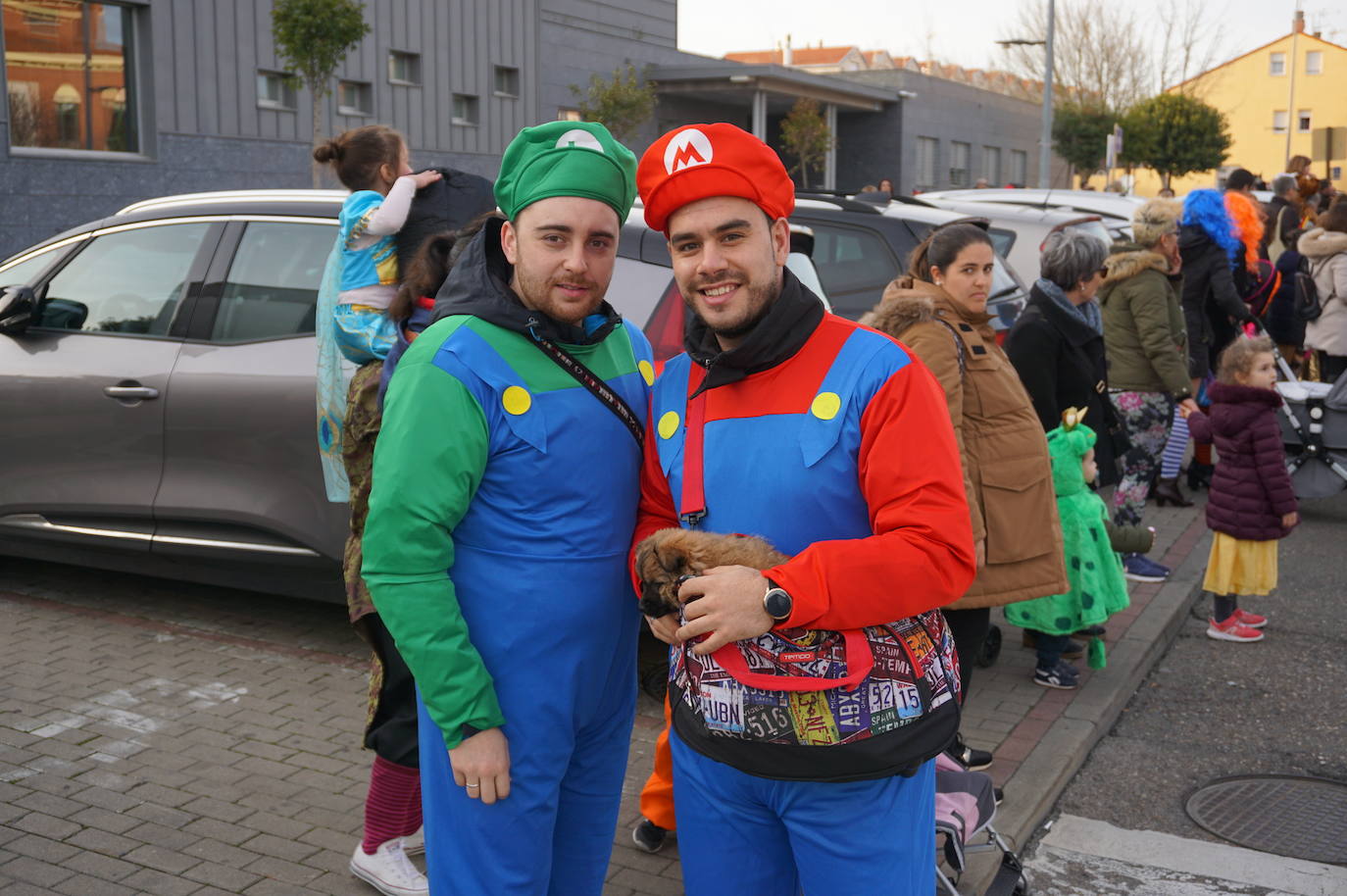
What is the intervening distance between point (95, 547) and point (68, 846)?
91.8 inches

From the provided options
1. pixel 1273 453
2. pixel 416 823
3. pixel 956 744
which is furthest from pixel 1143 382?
pixel 416 823

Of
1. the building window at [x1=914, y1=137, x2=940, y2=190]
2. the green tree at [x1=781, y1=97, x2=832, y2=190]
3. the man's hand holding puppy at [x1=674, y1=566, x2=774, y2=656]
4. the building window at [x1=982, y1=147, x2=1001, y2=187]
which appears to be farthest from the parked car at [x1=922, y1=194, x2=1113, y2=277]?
the building window at [x1=982, y1=147, x2=1001, y2=187]

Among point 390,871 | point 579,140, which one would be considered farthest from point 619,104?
point 579,140

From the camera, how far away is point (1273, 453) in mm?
6086

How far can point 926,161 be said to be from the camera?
1748 inches

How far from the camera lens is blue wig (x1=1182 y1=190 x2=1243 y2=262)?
8891mm

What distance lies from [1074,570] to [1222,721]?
0.86m

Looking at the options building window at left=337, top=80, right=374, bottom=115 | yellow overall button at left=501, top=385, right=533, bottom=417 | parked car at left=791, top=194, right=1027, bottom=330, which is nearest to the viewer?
yellow overall button at left=501, top=385, right=533, bottom=417

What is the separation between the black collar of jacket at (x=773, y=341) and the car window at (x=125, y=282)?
405 cm

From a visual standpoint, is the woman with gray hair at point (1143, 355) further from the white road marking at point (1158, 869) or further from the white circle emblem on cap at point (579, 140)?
the white circle emblem on cap at point (579, 140)

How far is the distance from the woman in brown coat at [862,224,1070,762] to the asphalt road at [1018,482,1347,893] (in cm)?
83

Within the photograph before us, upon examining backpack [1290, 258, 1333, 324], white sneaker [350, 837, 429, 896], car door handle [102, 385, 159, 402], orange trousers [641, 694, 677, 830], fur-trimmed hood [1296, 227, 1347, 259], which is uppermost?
fur-trimmed hood [1296, 227, 1347, 259]

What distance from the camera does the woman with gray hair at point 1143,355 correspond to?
7137mm

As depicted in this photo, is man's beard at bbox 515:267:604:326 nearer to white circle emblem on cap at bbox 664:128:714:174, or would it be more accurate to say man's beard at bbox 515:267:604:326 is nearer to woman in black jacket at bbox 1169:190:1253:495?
white circle emblem on cap at bbox 664:128:714:174
